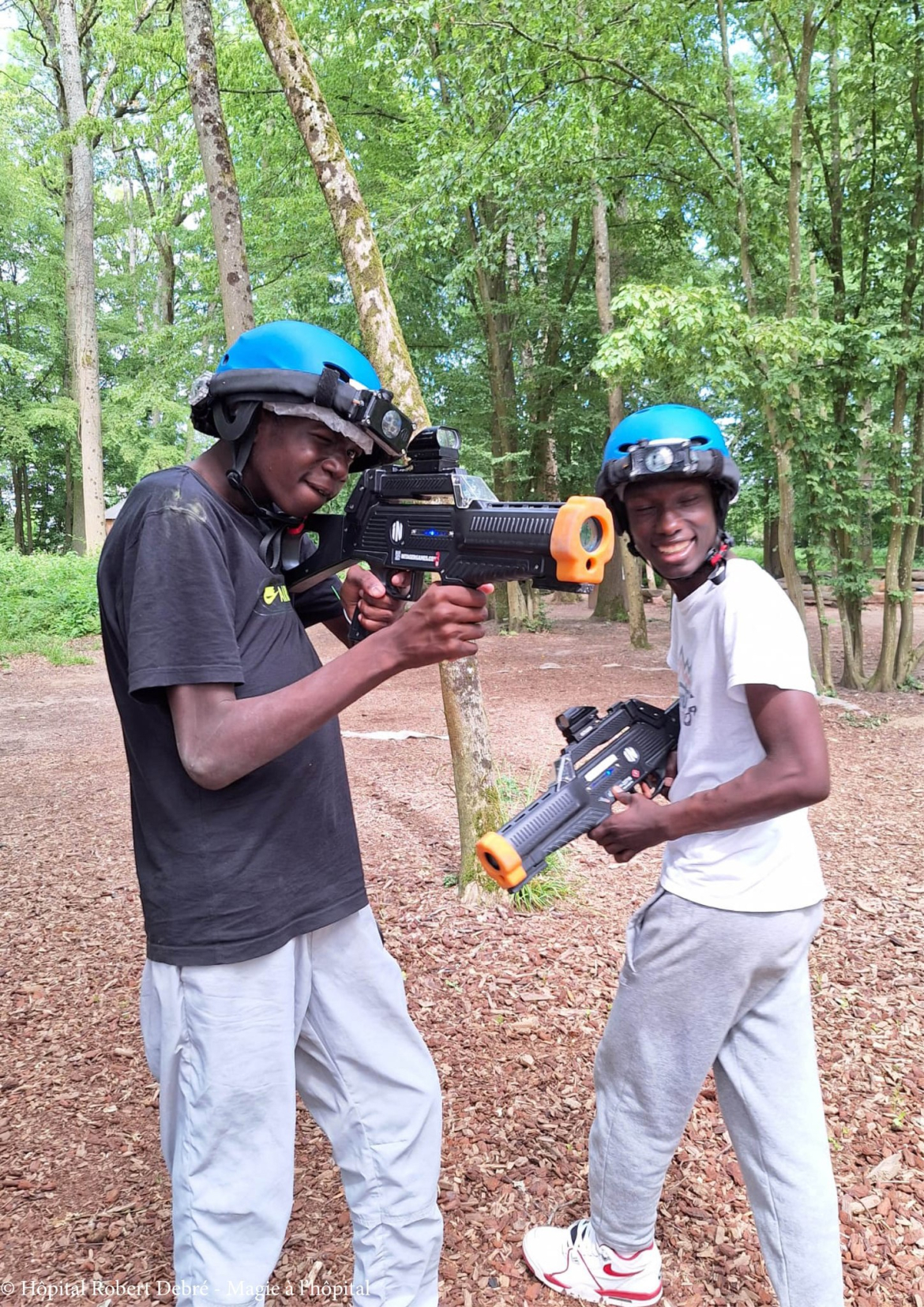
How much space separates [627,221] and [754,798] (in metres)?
16.0

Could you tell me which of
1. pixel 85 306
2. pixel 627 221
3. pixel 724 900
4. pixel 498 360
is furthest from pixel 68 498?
pixel 724 900

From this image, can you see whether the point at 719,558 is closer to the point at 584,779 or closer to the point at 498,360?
the point at 584,779

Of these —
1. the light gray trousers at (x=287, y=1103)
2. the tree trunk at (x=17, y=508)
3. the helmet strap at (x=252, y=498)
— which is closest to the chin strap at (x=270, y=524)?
the helmet strap at (x=252, y=498)

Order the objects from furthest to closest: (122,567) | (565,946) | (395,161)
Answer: (395,161), (565,946), (122,567)

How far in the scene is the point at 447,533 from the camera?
1.78 m

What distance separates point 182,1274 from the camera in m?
1.73

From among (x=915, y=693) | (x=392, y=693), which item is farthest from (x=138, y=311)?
(x=915, y=693)

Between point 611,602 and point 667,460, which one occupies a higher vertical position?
point 667,460

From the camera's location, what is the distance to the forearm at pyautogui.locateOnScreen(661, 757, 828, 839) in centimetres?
178

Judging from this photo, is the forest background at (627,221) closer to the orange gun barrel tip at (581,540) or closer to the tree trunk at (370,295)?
the tree trunk at (370,295)

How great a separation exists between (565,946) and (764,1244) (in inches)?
90.7

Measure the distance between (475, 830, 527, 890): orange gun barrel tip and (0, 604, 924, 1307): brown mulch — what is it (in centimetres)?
132

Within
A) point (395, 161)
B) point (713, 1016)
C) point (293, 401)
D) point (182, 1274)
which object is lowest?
point (182, 1274)

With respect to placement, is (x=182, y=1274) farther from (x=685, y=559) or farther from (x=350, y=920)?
(x=685, y=559)
